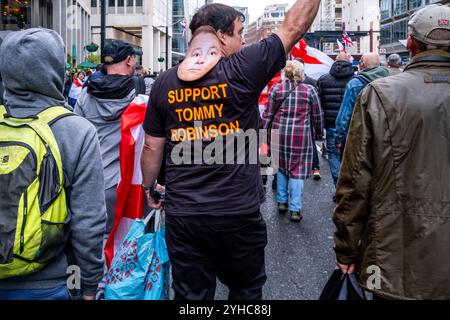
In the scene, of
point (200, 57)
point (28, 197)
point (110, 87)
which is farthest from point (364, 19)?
point (28, 197)

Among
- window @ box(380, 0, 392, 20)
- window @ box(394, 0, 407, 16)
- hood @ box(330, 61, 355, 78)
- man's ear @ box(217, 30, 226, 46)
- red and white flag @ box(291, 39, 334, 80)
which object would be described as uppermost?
window @ box(380, 0, 392, 20)

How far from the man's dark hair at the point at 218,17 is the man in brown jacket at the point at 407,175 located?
794 millimetres

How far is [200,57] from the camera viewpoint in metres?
2.62

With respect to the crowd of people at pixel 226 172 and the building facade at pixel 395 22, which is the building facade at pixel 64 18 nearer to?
the crowd of people at pixel 226 172

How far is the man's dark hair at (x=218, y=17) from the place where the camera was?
106 inches

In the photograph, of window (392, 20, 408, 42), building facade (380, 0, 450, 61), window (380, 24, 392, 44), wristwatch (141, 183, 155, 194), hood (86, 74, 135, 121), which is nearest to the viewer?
wristwatch (141, 183, 155, 194)

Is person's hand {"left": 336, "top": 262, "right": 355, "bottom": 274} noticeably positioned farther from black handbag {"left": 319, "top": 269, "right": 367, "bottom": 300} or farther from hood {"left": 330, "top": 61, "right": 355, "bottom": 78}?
hood {"left": 330, "top": 61, "right": 355, "bottom": 78}

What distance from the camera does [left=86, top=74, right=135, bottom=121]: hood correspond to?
3.93 m

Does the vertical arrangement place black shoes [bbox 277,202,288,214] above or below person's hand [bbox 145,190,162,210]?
below

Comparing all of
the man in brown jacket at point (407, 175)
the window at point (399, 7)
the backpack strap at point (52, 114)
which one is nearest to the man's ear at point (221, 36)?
the man in brown jacket at point (407, 175)

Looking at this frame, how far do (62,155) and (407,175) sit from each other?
61.7 inches

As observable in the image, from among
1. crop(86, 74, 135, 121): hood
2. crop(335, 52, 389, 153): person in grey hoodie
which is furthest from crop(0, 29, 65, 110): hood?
crop(335, 52, 389, 153): person in grey hoodie

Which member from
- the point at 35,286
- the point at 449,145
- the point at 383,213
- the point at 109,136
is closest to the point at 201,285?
the point at 35,286
